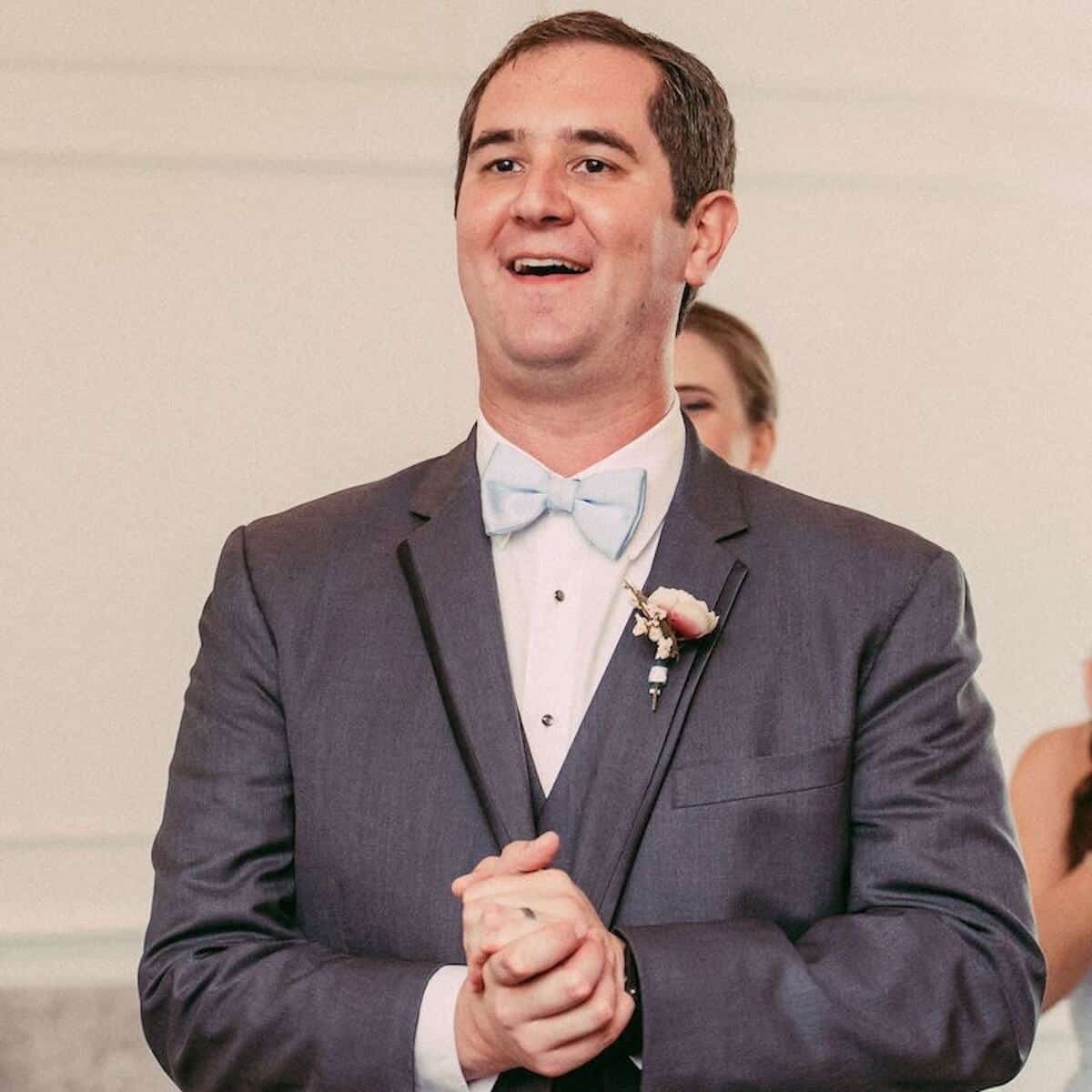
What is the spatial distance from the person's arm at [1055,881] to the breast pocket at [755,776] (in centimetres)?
207

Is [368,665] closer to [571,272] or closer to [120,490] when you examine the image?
[571,272]

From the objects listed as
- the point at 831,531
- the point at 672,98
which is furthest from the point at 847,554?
the point at 672,98

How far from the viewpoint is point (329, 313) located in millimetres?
4535

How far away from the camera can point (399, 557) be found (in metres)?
2.11

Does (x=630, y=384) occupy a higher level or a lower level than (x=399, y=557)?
Result: higher

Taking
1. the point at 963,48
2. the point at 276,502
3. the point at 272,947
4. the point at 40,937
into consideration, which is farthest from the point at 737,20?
the point at 272,947

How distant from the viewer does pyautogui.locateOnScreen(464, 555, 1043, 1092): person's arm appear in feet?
5.94

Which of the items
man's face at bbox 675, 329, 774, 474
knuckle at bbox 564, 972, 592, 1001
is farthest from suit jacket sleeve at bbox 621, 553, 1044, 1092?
man's face at bbox 675, 329, 774, 474

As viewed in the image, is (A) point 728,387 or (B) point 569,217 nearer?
(B) point 569,217

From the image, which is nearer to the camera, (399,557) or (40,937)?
(399,557)

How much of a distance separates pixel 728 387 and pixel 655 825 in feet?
7.24

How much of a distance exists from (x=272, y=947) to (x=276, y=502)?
262 centimetres

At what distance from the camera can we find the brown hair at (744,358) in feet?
13.4

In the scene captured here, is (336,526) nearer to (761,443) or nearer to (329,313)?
(761,443)
